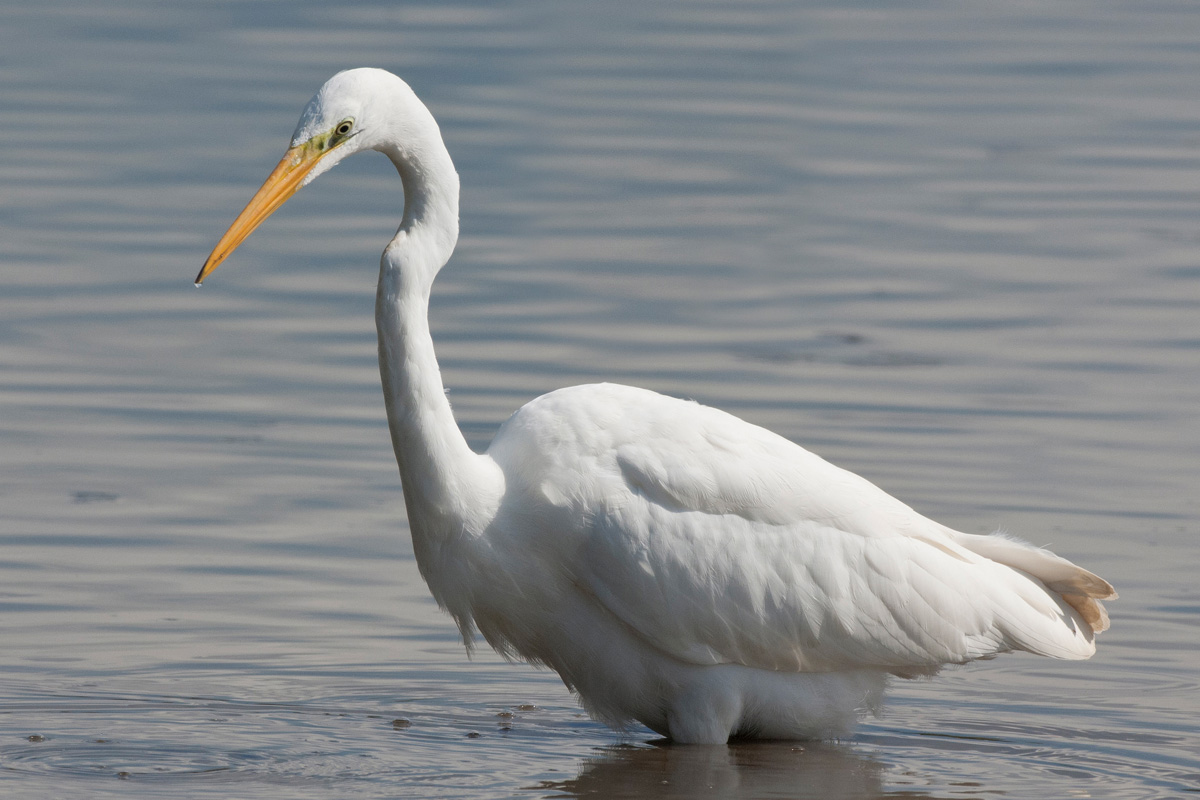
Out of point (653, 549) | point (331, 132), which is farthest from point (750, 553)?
point (331, 132)

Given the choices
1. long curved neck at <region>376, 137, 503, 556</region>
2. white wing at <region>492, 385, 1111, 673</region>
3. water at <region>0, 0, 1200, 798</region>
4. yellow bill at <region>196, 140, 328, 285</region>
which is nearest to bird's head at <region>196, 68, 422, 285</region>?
yellow bill at <region>196, 140, 328, 285</region>

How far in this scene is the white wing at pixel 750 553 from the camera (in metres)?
7.11

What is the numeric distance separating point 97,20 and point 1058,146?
10.6 meters

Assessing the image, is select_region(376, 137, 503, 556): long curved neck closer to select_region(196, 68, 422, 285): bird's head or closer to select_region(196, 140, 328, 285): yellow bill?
select_region(196, 68, 422, 285): bird's head

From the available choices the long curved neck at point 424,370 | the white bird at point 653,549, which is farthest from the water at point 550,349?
the long curved neck at point 424,370

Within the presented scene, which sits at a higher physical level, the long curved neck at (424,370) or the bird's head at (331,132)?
the bird's head at (331,132)

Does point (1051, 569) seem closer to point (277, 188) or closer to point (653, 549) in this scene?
point (653, 549)

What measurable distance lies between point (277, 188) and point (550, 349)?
16.3ft

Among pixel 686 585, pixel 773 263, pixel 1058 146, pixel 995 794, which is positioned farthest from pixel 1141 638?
pixel 1058 146

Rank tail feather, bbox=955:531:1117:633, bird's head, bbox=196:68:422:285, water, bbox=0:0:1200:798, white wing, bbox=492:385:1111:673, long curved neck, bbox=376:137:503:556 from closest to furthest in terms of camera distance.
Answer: bird's head, bbox=196:68:422:285
long curved neck, bbox=376:137:503:556
white wing, bbox=492:385:1111:673
water, bbox=0:0:1200:798
tail feather, bbox=955:531:1117:633

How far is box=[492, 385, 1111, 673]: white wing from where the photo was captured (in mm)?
7109

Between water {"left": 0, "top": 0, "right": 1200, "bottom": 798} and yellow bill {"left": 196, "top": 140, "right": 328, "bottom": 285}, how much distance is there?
1712 mm

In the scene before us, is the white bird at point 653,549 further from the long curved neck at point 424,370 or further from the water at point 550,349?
the water at point 550,349

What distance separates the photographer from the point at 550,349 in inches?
Answer: 461
